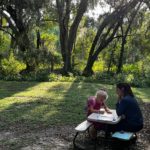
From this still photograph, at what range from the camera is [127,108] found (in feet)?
25.1

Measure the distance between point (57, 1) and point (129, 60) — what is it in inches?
919

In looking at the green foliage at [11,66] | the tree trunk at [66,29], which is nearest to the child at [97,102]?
the green foliage at [11,66]

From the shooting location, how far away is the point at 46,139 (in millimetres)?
8297

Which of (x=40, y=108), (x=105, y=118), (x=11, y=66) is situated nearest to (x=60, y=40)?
(x=11, y=66)

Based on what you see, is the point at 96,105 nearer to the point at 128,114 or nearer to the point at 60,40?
the point at 128,114

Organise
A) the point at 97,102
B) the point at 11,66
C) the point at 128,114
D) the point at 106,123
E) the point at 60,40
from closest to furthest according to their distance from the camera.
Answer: the point at 106,123 < the point at 128,114 < the point at 97,102 < the point at 11,66 < the point at 60,40

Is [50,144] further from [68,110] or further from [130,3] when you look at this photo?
[130,3]

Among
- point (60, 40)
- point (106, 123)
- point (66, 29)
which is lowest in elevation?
point (106, 123)

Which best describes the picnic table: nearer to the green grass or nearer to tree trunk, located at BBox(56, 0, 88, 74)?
the green grass

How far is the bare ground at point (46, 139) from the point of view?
7.75 meters

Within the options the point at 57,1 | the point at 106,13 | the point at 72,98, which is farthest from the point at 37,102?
the point at 106,13

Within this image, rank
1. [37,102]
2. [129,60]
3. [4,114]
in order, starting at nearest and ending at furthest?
[4,114] → [37,102] → [129,60]

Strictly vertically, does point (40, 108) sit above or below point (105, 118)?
below

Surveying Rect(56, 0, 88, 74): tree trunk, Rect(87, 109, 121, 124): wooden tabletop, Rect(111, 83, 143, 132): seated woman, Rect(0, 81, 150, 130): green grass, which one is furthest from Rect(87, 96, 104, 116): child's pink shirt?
Rect(56, 0, 88, 74): tree trunk
